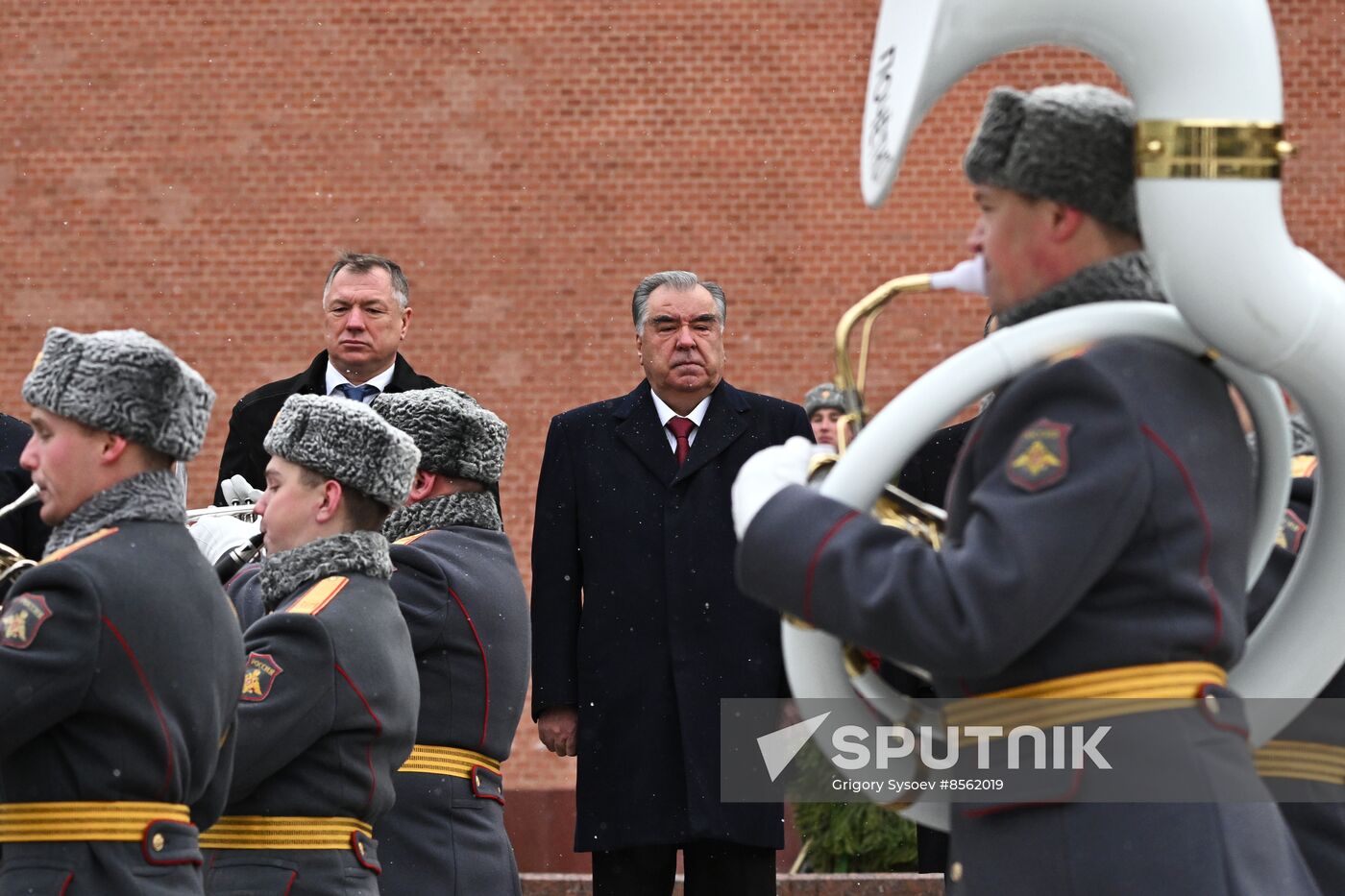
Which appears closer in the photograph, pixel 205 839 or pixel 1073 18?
pixel 1073 18

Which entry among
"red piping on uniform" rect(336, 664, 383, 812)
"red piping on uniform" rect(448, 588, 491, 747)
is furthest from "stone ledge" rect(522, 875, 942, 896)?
"red piping on uniform" rect(336, 664, 383, 812)

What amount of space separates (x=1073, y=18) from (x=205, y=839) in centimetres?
245

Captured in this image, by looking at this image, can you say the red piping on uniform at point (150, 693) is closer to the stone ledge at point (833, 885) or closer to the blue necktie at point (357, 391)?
the blue necktie at point (357, 391)

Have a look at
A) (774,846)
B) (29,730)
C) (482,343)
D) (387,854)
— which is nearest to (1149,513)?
(29,730)

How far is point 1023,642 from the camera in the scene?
2365mm

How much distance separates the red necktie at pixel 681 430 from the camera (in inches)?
228

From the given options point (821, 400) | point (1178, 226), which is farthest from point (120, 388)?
point (821, 400)

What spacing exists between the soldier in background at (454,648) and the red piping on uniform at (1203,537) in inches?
96.8

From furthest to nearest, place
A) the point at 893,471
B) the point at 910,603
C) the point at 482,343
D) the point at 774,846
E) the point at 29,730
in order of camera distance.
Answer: the point at 482,343 < the point at 774,846 < the point at 29,730 < the point at 893,471 < the point at 910,603

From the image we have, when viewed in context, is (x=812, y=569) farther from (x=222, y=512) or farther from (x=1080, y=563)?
(x=222, y=512)

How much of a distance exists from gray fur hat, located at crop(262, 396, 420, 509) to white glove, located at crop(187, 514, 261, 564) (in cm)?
84

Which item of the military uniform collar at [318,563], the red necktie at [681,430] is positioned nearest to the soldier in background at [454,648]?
the military uniform collar at [318,563]

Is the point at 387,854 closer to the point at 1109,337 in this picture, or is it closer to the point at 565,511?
the point at 565,511

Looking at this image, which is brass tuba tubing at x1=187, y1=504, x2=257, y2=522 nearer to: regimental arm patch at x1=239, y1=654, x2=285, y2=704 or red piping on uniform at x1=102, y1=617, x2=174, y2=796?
regimental arm patch at x1=239, y1=654, x2=285, y2=704
